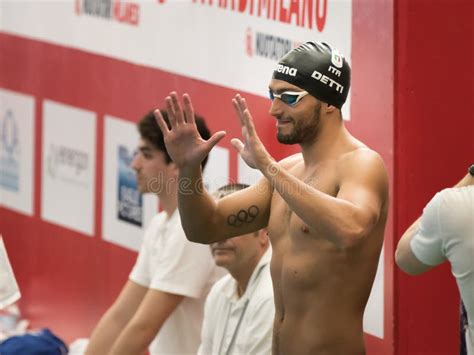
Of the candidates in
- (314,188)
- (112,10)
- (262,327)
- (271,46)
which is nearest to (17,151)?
(112,10)

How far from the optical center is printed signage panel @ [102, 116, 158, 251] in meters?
6.41

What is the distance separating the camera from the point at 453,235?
3371mm

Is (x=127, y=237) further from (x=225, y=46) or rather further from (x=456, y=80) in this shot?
(x=456, y=80)

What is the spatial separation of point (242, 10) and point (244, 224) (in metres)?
1.57

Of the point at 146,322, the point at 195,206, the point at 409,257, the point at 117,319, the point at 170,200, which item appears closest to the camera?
the point at 409,257

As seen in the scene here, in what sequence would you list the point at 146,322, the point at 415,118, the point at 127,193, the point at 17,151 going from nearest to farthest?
the point at 415,118 < the point at 146,322 < the point at 127,193 < the point at 17,151

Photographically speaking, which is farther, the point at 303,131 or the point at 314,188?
the point at 303,131

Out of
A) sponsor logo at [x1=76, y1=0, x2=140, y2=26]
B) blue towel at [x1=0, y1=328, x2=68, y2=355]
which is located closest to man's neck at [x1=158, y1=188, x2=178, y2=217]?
blue towel at [x1=0, y1=328, x2=68, y2=355]

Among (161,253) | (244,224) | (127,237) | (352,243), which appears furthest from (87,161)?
(352,243)

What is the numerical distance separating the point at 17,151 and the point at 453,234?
4.90 meters

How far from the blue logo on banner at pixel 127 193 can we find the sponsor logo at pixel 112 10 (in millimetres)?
702

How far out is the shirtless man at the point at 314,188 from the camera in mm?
3682

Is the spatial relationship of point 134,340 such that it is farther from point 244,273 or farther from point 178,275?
point 244,273

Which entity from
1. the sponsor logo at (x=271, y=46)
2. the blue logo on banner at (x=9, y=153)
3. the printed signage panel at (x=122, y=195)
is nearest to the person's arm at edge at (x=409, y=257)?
the sponsor logo at (x=271, y=46)
